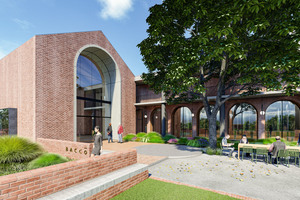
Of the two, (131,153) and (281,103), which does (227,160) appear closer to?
(131,153)

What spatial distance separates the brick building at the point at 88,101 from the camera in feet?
37.1

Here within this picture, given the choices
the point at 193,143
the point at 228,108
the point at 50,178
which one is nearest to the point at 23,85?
the point at 50,178

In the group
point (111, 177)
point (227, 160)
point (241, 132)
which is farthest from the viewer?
point (241, 132)

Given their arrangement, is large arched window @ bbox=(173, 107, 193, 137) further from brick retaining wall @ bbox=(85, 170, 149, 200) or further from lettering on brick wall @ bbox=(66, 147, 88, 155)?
brick retaining wall @ bbox=(85, 170, 149, 200)

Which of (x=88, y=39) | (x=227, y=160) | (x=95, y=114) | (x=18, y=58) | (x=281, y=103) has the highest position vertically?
(x=88, y=39)

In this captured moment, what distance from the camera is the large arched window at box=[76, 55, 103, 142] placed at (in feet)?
49.3

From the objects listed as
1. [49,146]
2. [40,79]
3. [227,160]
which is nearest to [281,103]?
[227,160]

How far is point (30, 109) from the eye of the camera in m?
11.0

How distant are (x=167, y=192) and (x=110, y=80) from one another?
15401mm

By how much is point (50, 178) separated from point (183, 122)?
18182 mm

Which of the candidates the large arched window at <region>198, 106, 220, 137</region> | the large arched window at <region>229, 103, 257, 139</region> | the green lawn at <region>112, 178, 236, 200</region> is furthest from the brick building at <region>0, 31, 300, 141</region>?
the green lawn at <region>112, 178, 236, 200</region>

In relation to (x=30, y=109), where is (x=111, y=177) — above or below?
below

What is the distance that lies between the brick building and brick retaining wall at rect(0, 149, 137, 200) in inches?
334

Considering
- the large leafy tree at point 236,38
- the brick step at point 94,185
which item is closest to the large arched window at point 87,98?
the large leafy tree at point 236,38
